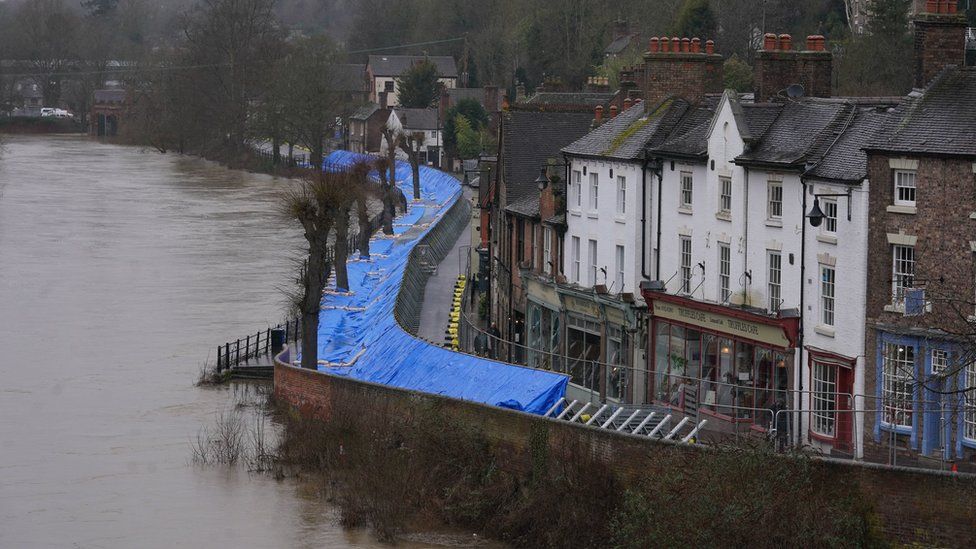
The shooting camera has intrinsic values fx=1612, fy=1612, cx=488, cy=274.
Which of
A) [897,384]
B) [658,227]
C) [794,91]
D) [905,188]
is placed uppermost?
[794,91]

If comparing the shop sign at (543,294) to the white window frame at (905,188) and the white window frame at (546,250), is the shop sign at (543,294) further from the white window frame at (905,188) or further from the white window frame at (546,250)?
the white window frame at (905,188)

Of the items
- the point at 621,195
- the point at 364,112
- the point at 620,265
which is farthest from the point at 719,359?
the point at 364,112

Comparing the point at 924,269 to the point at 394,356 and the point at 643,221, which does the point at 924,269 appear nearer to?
the point at 643,221

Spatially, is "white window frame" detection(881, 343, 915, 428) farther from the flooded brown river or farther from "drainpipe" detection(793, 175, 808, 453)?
the flooded brown river

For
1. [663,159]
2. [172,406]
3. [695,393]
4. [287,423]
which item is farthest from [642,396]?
[172,406]

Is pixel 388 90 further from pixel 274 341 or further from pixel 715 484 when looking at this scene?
pixel 715 484

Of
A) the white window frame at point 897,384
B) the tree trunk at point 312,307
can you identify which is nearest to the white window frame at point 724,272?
the white window frame at point 897,384
